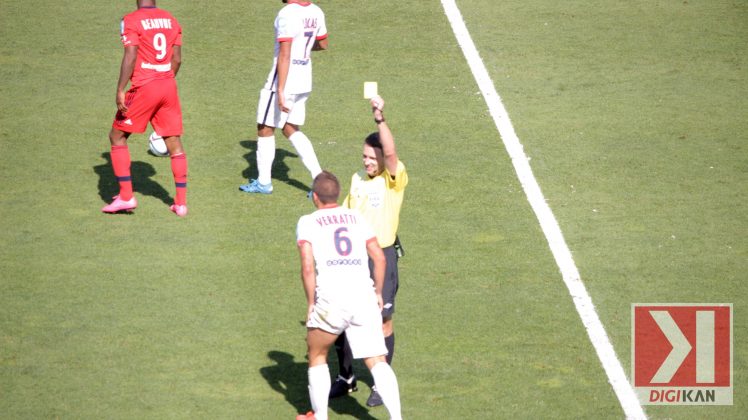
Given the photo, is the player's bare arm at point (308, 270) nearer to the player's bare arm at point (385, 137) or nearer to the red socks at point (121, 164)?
the player's bare arm at point (385, 137)

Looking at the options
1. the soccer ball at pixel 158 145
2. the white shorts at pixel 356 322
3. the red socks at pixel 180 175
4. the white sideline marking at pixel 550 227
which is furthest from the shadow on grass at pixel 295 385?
the soccer ball at pixel 158 145

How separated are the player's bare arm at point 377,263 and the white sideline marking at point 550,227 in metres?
2.30

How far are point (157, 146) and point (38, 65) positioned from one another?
309cm

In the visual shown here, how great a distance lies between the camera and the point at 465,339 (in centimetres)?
966

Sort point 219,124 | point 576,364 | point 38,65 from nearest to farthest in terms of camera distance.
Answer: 1. point 576,364
2. point 219,124
3. point 38,65

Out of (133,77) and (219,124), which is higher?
(133,77)

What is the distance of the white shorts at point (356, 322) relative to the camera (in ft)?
25.6

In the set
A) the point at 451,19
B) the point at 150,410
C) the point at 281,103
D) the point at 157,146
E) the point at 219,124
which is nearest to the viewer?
the point at 150,410

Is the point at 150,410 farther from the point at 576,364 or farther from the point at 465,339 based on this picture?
the point at 576,364

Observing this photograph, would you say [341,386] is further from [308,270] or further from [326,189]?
[326,189]

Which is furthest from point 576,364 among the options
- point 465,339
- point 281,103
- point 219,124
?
point 219,124

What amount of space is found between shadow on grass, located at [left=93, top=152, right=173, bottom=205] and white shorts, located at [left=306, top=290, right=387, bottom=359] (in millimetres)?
4529

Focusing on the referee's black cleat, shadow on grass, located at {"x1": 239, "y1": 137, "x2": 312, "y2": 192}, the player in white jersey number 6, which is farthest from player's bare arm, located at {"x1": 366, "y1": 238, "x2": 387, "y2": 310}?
shadow on grass, located at {"x1": 239, "y1": 137, "x2": 312, "y2": 192}

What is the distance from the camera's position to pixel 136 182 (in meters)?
12.3
